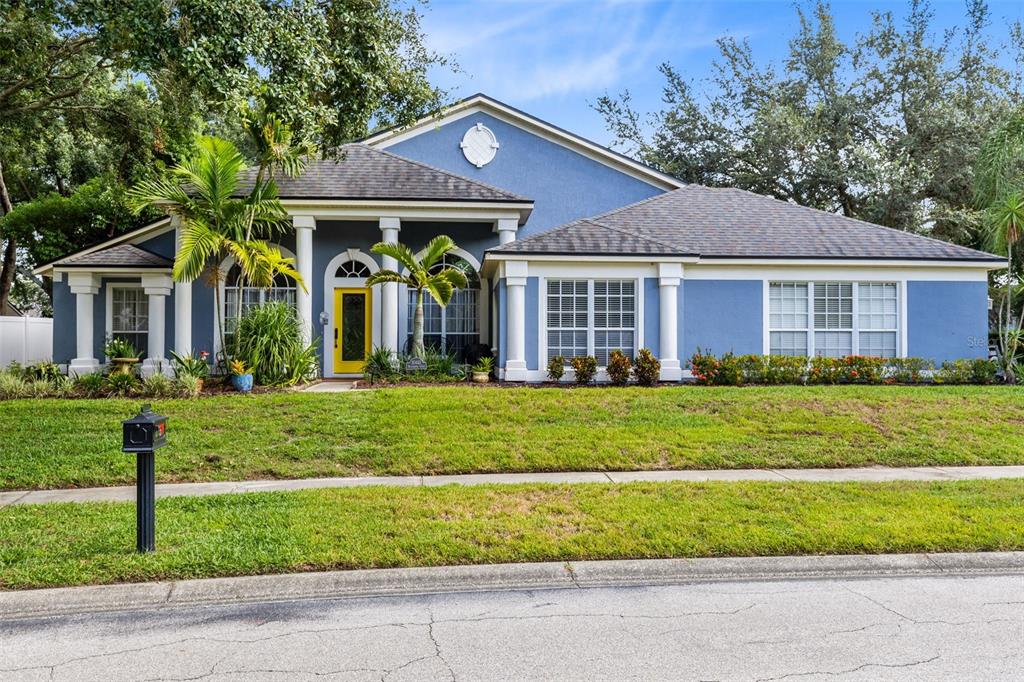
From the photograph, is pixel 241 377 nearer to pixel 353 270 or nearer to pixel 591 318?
pixel 353 270

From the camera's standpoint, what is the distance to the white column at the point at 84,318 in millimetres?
16297

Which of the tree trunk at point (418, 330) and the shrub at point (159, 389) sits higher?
the tree trunk at point (418, 330)

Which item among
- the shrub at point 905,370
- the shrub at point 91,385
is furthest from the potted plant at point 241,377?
the shrub at point 905,370

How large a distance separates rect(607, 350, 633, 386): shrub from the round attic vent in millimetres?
7839

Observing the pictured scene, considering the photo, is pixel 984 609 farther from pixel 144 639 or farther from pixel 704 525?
pixel 144 639

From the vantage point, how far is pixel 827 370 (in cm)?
1477

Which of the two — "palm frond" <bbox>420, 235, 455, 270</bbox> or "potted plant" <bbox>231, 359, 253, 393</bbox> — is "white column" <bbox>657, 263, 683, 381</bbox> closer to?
"palm frond" <bbox>420, 235, 455, 270</bbox>

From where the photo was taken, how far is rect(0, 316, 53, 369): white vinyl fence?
2178 cm

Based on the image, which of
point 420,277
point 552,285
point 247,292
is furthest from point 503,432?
point 247,292

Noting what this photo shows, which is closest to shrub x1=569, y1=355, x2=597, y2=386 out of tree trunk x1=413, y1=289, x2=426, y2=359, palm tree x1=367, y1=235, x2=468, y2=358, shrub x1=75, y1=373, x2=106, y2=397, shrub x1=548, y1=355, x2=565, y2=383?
shrub x1=548, y1=355, x2=565, y2=383

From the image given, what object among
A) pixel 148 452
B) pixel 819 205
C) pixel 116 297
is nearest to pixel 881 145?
pixel 819 205

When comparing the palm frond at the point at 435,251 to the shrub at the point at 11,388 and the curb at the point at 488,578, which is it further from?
the curb at the point at 488,578

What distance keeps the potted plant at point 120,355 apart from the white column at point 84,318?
1.07 meters

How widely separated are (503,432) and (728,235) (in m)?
9.43
